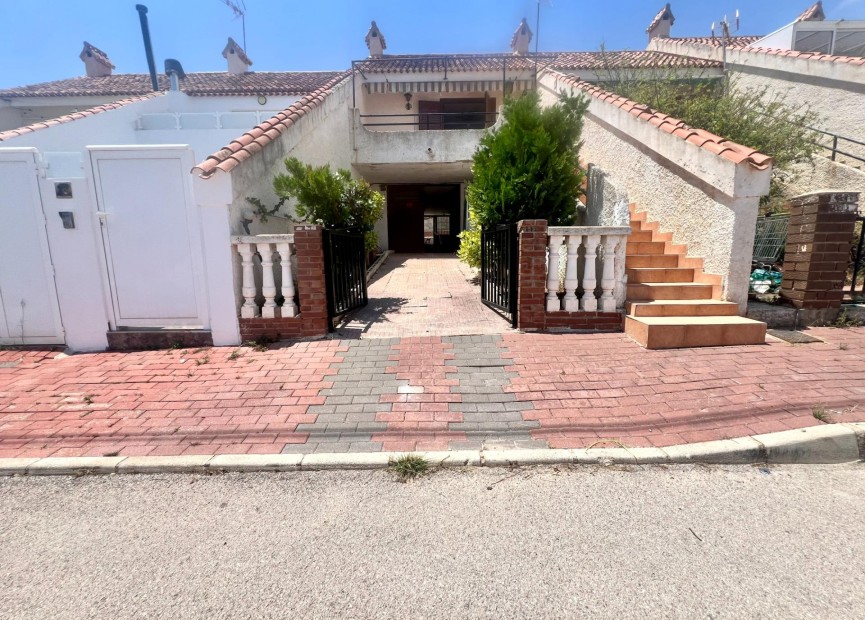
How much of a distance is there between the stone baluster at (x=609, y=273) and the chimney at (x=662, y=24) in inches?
715

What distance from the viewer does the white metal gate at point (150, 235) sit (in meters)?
4.56

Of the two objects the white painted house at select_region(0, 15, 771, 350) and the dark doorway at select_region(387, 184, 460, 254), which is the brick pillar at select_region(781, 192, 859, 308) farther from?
the dark doorway at select_region(387, 184, 460, 254)

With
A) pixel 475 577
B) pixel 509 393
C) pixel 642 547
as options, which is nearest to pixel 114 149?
pixel 509 393

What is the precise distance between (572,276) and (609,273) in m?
0.46

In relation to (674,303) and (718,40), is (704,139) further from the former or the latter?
(718,40)

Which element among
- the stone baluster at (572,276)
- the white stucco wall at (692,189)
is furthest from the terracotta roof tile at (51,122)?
the white stucco wall at (692,189)

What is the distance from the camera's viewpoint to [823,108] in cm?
1023

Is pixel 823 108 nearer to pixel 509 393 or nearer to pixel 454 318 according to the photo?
pixel 454 318

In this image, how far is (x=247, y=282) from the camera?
15.8ft

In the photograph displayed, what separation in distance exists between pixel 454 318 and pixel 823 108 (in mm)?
11704

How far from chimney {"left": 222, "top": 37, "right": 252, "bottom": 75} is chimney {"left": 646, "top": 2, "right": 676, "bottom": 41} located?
17.6 meters

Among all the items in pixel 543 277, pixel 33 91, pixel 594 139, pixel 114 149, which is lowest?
pixel 543 277

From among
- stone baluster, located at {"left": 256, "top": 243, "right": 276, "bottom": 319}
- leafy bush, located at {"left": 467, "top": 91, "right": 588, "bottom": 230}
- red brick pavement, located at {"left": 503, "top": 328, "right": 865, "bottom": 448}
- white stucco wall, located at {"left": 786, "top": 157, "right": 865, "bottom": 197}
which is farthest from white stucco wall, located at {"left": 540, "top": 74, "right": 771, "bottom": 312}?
stone baluster, located at {"left": 256, "top": 243, "right": 276, "bottom": 319}

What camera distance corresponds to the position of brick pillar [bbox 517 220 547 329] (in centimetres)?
475
